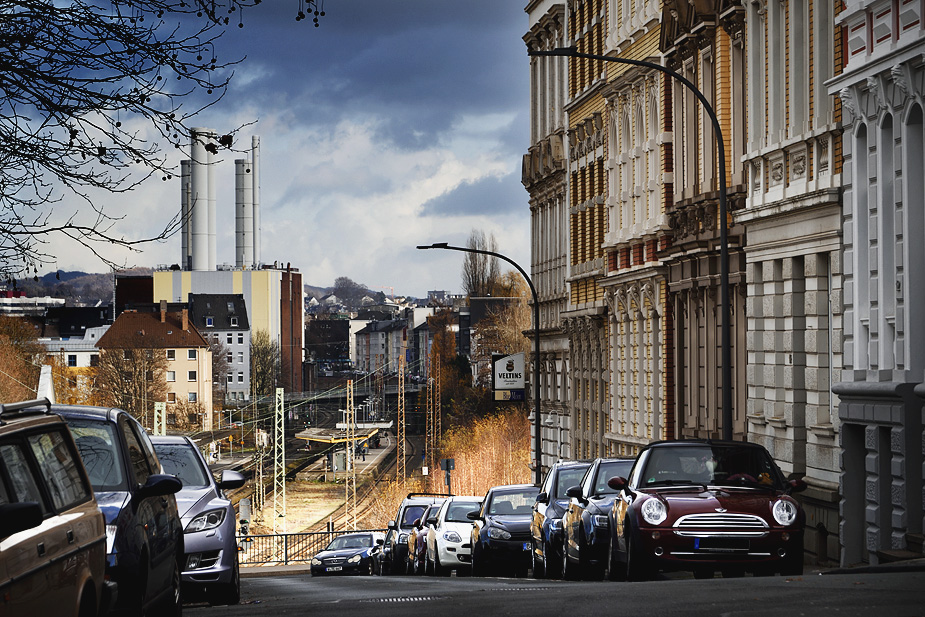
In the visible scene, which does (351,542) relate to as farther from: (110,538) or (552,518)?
(110,538)

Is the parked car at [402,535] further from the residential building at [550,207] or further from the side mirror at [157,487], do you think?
the side mirror at [157,487]

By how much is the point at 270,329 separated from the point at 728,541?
167449mm

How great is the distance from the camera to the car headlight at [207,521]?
15906mm

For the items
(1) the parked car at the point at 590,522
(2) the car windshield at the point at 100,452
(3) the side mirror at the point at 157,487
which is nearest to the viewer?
(3) the side mirror at the point at 157,487

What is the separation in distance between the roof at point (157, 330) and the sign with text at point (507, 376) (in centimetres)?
9956

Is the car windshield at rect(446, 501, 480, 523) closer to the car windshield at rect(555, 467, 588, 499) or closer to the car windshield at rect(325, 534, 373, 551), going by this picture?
the car windshield at rect(555, 467, 588, 499)

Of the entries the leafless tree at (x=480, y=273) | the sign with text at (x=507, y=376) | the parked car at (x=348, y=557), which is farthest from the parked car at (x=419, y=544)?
the leafless tree at (x=480, y=273)

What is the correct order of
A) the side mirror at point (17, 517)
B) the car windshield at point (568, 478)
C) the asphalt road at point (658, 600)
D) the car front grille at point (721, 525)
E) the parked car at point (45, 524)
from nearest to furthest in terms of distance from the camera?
the side mirror at point (17, 517), the parked car at point (45, 524), the asphalt road at point (658, 600), the car front grille at point (721, 525), the car windshield at point (568, 478)

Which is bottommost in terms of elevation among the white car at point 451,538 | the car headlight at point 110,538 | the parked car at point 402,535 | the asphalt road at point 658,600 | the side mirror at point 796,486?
the parked car at point 402,535

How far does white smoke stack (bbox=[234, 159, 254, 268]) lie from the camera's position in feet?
570

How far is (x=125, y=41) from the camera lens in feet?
45.5

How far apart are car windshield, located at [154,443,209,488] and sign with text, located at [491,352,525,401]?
1544 inches

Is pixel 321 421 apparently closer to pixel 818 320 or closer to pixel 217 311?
pixel 217 311

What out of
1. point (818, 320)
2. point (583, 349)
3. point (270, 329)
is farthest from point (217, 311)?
point (818, 320)
